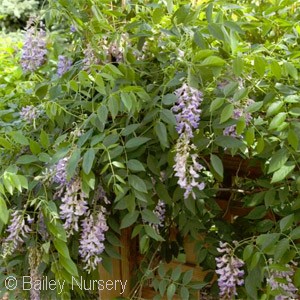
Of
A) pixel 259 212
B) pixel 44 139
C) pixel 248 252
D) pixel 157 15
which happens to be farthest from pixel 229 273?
pixel 157 15

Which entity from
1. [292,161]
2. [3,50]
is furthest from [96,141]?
[3,50]

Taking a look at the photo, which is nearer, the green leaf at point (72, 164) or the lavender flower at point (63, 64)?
the green leaf at point (72, 164)

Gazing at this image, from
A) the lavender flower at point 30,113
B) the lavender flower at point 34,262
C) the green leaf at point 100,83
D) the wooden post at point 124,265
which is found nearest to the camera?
the green leaf at point 100,83

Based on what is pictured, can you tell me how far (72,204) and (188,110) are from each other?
1.05 ft

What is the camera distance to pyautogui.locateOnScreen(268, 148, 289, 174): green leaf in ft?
3.62

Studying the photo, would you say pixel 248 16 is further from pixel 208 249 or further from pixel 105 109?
pixel 208 249

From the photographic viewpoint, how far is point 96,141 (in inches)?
45.5

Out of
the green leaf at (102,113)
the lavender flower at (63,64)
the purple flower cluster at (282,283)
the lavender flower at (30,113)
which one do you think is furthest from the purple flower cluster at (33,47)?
the purple flower cluster at (282,283)

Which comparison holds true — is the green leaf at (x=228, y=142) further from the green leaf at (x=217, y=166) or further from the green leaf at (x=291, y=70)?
the green leaf at (x=291, y=70)

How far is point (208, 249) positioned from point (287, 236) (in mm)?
308

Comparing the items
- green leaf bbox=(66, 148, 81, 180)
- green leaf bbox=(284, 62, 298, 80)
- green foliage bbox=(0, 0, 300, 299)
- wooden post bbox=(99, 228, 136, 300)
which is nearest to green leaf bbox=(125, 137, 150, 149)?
green foliage bbox=(0, 0, 300, 299)

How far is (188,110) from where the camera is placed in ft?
3.68

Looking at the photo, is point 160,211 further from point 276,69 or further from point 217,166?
point 276,69

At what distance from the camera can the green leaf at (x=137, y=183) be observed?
1.14 m
